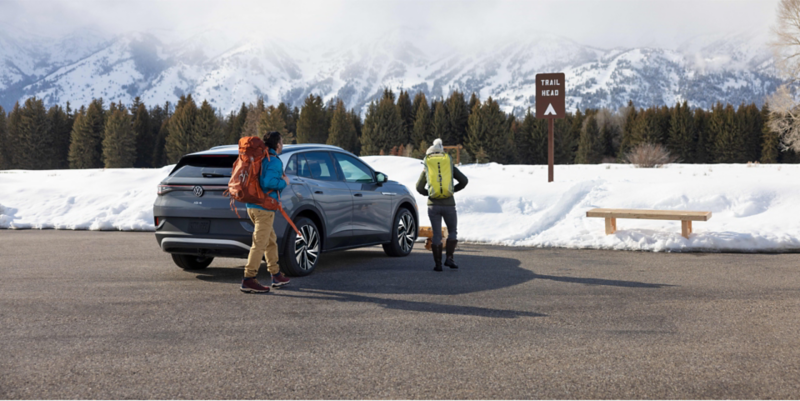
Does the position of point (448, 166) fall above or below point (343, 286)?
above

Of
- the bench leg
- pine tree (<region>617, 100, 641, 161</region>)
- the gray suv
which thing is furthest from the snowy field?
pine tree (<region>617, 100, 641, 161</region>)

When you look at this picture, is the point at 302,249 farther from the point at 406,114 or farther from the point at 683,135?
the point at 406,114

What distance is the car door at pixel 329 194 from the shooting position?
8.55 m

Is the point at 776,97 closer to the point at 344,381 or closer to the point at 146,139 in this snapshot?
the point at 344,381

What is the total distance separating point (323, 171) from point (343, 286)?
1.95 meters

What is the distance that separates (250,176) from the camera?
23.5 feet

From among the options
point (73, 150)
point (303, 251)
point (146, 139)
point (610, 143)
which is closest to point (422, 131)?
point (610, 143)

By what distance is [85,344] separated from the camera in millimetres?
4996

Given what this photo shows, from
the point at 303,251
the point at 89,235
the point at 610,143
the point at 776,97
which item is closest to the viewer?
the point at 303,251

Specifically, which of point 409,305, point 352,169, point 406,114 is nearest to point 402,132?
point 406,114

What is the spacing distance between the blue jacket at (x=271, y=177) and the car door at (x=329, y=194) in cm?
114

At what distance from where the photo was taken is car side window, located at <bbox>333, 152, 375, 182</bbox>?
9.48 meters

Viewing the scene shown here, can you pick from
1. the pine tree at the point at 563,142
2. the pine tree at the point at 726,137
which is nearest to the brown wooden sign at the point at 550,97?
the pine tree at the point at 563,142

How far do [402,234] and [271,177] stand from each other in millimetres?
3574
